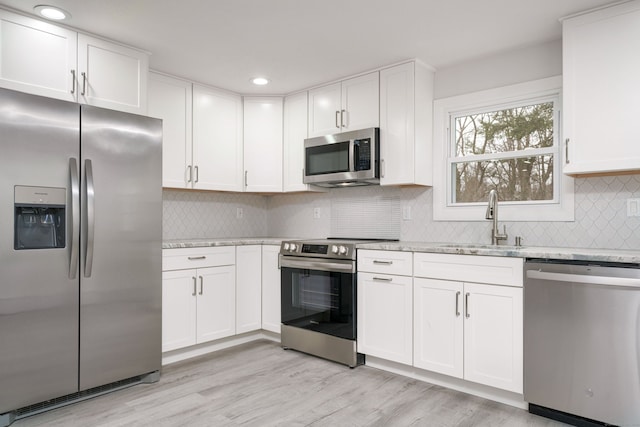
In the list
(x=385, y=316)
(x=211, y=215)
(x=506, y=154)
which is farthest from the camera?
(x=211, y=215)

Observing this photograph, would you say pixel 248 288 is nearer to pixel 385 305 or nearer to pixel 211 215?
pixel 211 215

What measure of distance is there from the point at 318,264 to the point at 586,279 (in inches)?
72.7

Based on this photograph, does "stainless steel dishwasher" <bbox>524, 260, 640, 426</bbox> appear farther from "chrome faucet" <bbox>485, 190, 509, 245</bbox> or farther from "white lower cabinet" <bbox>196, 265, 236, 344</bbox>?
"white lower cabinet" <bbox>196, 265, 236, 344</bbox>

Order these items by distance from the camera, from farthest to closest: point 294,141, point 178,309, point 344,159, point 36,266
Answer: point 294,141 < point 344,159 < point 178,309 < point 36,266

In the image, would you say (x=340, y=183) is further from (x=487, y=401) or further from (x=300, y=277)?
(x=487, y=401)

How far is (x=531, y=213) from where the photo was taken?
300 centimetres

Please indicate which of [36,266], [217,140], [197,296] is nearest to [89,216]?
[36,266]

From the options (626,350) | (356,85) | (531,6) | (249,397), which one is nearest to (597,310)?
(626,350)

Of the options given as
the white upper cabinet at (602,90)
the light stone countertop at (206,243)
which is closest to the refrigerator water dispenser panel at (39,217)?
the light stone countertop at (206,243)

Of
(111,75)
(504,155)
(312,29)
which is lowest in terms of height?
(504,155)

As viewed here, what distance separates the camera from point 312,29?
2.77 m

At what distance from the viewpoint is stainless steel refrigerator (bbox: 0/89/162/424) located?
230 centimetres

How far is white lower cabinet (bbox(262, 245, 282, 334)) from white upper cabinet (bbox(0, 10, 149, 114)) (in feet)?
5.27

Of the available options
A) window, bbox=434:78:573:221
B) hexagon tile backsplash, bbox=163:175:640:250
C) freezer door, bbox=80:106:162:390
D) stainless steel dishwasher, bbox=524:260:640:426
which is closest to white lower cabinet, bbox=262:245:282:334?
hexagon tile backsplash, bbox=163:175:640:250
